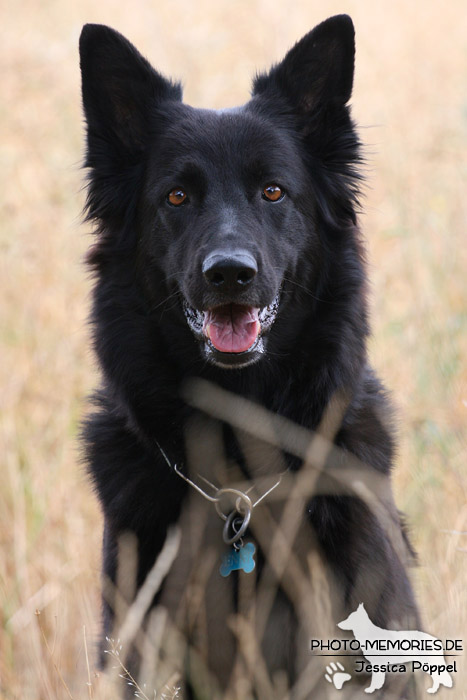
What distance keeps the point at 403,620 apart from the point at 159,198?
1.96 meters

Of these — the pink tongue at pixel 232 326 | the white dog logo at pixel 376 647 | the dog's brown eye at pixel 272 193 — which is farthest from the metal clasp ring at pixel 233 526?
the dog's brown eye at pixel 272 193

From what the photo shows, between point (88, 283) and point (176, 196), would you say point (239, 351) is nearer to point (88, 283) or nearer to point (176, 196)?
point (176, 196)

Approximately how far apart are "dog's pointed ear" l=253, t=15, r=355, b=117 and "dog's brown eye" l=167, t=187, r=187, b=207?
66 centimetres

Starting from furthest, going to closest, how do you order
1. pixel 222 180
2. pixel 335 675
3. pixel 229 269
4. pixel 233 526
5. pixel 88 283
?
pixel 88 283 < pixel 222 180 < pixel 233 526 < pixel 229 269 < pixel 335 675

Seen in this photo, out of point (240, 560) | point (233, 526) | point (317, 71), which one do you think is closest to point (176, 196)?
point (317, 71)

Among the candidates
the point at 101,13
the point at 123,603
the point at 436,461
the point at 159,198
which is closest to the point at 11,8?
the point at 101,13

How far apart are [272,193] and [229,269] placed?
1.98 ft

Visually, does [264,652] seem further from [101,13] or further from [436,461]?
[101,13]

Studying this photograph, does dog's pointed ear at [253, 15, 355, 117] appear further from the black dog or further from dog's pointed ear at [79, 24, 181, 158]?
dog's pointed ear at [79, 24, 181, 158]

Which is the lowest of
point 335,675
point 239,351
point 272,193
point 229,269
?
point 335,675

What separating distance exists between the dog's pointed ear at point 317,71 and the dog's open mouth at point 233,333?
104 cm

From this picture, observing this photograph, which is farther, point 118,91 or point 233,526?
point 118,91

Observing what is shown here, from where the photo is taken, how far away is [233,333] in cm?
306

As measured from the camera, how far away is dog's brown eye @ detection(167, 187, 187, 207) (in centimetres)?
336
